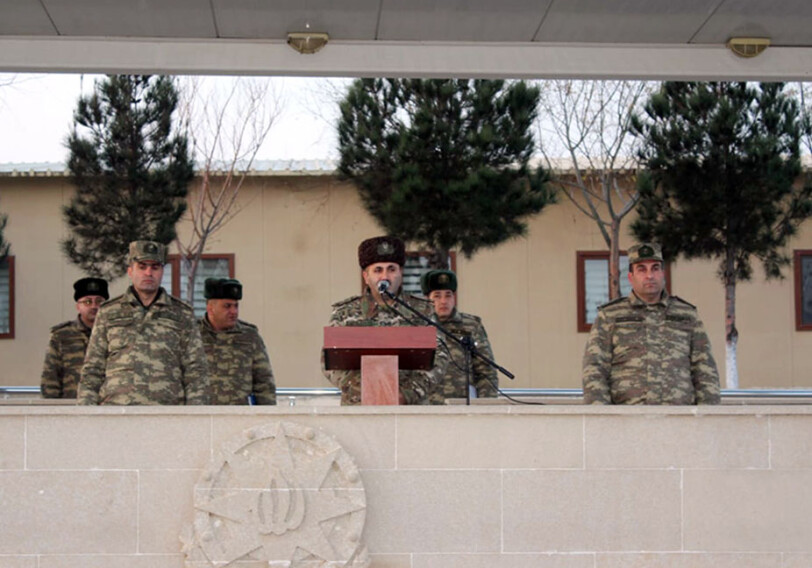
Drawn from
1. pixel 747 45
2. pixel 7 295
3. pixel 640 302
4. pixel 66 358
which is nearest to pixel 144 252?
pixel 66 358

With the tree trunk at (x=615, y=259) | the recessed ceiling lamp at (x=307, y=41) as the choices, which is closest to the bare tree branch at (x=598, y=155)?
the tree trunk at (x=615, y=259)

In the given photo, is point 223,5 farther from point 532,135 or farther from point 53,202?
point 53,202

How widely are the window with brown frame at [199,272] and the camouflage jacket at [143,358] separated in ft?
35.8

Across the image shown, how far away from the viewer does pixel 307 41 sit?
6.48 meters

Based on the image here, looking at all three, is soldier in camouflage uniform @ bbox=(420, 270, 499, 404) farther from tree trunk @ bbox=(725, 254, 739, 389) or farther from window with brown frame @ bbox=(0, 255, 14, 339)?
window with brown frame @ bbox=(0, 255, 14, 339)

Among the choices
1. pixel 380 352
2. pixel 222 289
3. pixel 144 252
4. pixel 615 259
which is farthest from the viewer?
pixel 615 259
